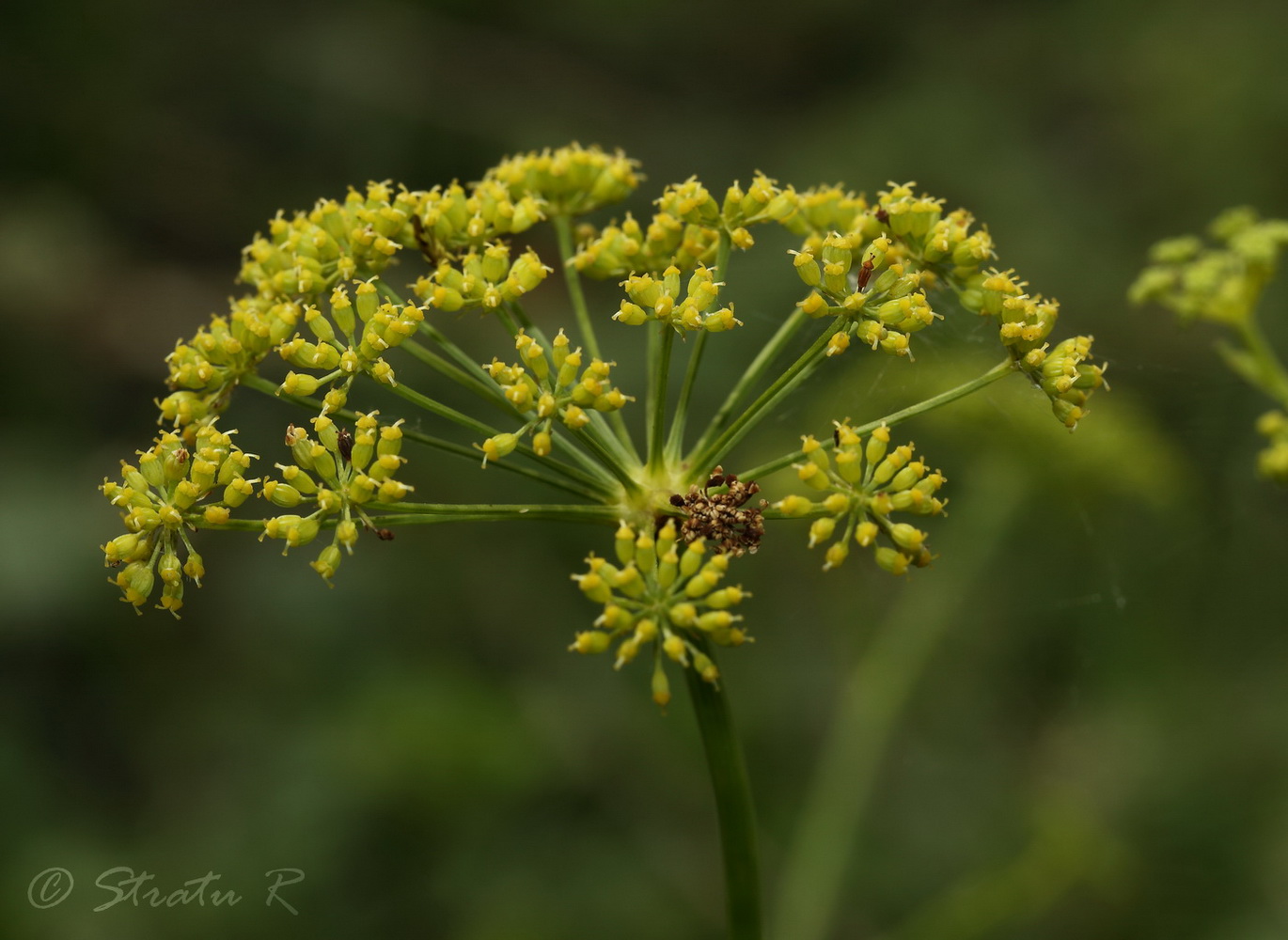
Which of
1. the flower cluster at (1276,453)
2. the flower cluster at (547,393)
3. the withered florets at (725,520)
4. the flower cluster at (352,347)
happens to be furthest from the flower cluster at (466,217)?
the flower cluster at (1276,453)

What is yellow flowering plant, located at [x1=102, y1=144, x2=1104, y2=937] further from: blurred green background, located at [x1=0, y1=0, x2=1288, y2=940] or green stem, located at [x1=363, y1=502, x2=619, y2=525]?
blurred green background, located at [x1=0, y1=0, x2=1288, y2=940]

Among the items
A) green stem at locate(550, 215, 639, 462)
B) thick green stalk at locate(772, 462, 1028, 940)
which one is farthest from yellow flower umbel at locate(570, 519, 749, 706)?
thick green stalk at locate(772, 462, 1028, 940)

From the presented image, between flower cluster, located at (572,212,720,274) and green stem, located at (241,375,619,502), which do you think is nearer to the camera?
green stem, located at (241,375,619,502)

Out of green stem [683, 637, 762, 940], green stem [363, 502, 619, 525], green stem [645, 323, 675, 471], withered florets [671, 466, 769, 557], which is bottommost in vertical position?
green stem [683, 637, 762, 940]

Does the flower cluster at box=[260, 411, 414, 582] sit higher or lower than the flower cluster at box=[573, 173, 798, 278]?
lower

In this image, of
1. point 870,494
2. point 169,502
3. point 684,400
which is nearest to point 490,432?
point 684,400

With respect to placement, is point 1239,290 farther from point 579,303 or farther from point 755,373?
point 579,303

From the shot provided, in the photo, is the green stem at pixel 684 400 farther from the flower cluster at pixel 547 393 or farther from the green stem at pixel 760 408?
the flower cluster at pixel 547 393
